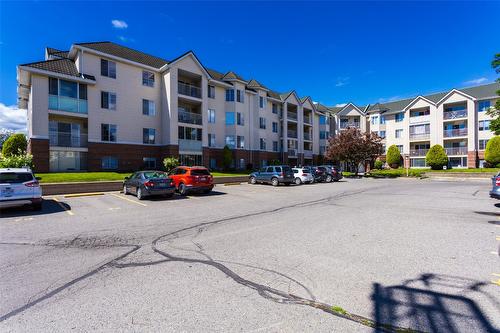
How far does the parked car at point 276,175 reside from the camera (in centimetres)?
2322

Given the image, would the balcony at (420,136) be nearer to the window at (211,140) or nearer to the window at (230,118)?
the window at (230,118)

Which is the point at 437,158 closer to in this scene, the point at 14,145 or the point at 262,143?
the point at 262,143

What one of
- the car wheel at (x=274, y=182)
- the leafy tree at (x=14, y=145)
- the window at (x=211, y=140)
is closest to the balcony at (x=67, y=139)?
the leafy tree at (x=14, y=145)

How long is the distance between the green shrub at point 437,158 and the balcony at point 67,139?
157ft

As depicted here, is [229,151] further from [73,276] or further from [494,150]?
[494,150]

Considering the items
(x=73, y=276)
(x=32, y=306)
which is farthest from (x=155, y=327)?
(x=73, y=276)

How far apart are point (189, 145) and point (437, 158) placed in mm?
38405

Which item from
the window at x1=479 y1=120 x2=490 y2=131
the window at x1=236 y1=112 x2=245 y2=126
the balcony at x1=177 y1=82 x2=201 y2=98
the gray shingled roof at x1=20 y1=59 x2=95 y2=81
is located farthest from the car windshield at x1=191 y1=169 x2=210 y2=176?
the window at x1=479 y1=120 x2=490 y2=131

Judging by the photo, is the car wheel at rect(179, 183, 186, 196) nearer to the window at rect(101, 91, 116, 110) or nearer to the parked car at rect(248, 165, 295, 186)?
the parked car at rect(248, 165, 295, 186)

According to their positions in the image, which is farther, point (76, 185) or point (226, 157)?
point (226, 157)

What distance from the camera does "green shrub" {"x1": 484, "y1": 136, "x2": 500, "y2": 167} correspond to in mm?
37312

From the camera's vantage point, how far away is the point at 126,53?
28422mm

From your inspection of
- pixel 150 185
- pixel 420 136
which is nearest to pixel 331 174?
pixel 150 185

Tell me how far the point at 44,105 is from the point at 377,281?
2766cm
